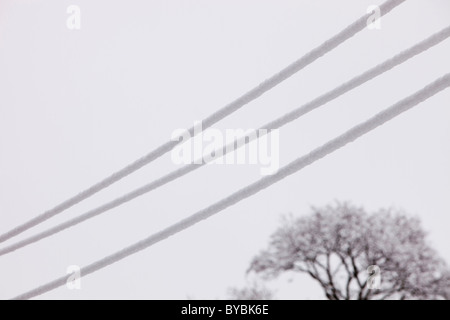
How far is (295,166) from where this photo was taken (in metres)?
0.79

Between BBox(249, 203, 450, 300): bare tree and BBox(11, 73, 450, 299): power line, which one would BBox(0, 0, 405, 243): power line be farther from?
BBox(249, 203, 450, 300): bare tree

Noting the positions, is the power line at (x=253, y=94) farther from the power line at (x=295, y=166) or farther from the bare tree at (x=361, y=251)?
the bare tree at (x=361, y=251)

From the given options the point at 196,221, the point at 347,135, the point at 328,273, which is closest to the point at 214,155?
the point at 196,221

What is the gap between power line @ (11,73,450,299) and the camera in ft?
2.37

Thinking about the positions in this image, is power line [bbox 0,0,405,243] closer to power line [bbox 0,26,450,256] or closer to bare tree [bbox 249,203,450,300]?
power line [bbox 0,26,450,256]

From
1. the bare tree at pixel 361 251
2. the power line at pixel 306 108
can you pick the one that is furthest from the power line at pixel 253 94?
the bare tree at pixel 361 251

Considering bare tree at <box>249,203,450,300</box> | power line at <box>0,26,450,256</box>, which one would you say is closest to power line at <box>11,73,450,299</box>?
power line at <box>0,26,450,256</box>

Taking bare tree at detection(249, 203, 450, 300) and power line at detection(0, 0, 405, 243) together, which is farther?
bare tree at detection(249, 203, 450, 300)

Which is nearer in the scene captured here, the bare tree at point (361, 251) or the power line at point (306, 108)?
the power line at point (306, 108)

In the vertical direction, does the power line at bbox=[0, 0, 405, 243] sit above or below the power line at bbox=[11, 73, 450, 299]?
above

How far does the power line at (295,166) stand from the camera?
724 millimetres
